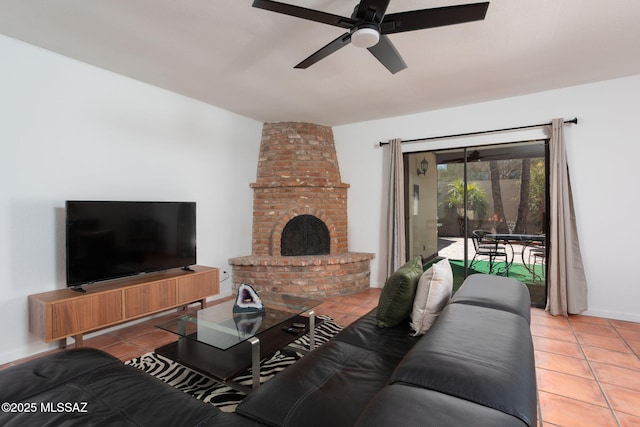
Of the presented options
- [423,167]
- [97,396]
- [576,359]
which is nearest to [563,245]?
[576,359]

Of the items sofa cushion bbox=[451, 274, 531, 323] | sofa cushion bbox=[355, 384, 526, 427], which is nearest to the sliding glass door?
sofa cushion bbox=[451, 274, 531, 323]

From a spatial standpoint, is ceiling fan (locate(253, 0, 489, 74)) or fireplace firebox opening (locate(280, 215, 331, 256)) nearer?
ceiling fan (locate(253, 0, 489, 74))

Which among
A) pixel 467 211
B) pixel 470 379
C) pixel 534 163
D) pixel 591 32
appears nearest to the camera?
pixel 470 379

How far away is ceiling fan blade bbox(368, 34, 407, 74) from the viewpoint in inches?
78.4

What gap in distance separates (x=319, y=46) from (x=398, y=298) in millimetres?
2027

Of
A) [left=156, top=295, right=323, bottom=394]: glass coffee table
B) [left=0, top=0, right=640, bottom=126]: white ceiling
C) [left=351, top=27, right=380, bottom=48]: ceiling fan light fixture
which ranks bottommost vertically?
[left=156, top=295, right=323, bottom=394]: glass coffee table

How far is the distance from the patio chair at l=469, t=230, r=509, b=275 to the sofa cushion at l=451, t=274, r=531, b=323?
7.05 feet

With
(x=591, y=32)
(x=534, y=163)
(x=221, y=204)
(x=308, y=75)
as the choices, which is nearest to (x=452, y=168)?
(x=534, y=163)

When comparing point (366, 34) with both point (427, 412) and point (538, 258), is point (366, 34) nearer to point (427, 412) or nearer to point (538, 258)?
point (427, 412)

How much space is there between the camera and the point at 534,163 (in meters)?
3.85

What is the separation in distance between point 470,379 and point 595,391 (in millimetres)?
1910

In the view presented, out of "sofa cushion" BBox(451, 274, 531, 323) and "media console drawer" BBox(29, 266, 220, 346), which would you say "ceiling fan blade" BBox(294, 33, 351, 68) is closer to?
"sofa cushion" BBox(451, 274, 531, 323)

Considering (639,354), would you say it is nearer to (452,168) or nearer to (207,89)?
(452,168)

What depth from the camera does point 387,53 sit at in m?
2.13
